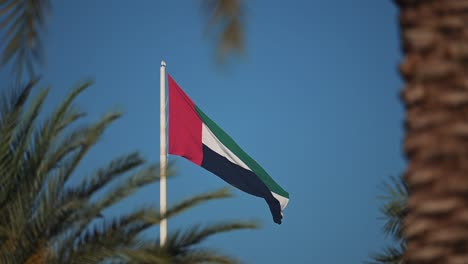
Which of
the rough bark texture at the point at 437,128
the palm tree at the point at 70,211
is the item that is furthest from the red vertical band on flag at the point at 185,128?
the rough bark texture at the point at 437,128

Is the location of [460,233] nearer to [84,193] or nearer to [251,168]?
[84,193]

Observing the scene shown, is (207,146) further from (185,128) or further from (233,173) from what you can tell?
(233,173)

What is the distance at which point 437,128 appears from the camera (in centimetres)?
399

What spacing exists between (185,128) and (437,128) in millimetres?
10540

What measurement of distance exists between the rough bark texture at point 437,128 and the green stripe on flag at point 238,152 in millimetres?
10477

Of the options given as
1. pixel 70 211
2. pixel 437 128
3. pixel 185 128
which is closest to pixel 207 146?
pixel 185 128

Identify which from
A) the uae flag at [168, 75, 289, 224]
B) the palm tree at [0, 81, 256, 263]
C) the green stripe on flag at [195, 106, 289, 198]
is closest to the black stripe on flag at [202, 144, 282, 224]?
the uae flag at [168, 75, 289, 224]

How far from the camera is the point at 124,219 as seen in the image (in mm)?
7711

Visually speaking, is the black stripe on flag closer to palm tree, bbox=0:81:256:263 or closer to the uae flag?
the uae flag

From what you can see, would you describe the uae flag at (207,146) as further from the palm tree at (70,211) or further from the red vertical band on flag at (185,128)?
the palm tree at (70,211)

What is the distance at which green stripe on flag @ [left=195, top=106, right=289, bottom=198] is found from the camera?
48.1 feet

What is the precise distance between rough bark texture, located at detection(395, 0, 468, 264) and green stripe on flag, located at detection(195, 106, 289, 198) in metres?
10.5

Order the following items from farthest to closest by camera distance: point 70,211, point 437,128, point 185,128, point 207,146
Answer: point 207,146, point 185,128, point 70,211, point 437,128

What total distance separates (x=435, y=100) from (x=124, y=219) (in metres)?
4.54
